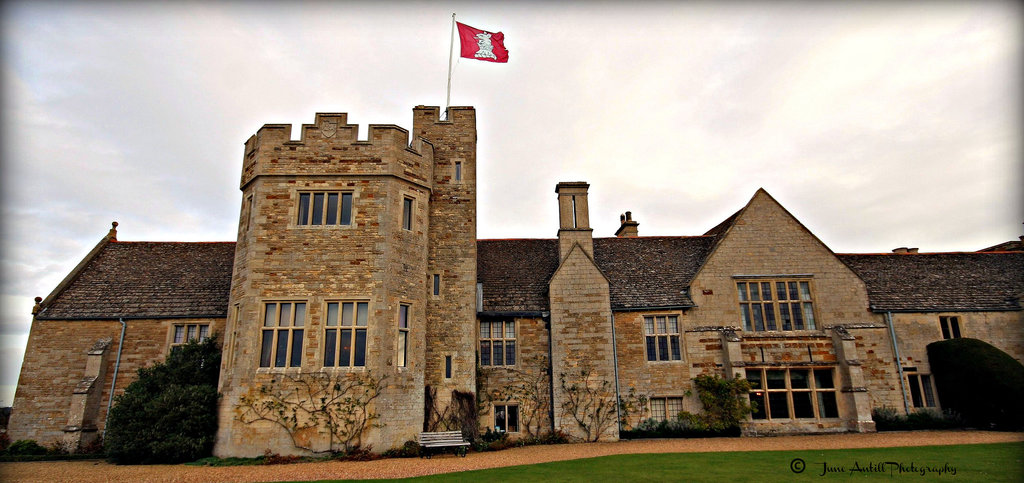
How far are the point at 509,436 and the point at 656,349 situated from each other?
22.1 ft

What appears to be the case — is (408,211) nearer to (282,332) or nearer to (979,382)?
(282,332)

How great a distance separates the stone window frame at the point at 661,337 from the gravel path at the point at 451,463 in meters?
3.19

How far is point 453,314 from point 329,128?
26.6ft

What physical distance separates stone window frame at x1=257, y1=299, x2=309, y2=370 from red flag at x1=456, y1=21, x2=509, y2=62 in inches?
461

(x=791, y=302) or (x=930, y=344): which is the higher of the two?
(x=791, y=302)

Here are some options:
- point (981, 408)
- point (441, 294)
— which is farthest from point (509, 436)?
point (981, 408)

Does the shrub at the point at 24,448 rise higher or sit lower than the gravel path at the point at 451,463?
higher

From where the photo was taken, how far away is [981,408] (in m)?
18.8

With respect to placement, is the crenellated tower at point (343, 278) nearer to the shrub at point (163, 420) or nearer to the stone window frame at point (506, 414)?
the shrub at point (163, 420)

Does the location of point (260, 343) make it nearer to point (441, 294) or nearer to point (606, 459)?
point (441, 294)

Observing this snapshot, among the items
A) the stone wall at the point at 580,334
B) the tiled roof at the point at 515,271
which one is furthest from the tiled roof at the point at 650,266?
the tiled roof at the point at 515,271

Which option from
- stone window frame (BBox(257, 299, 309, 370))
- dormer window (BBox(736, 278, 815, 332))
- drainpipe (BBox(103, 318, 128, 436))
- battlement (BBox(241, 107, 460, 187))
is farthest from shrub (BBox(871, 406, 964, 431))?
drainpipe (BBox(103, 318, 128, 436))

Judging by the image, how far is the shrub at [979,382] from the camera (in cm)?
1823

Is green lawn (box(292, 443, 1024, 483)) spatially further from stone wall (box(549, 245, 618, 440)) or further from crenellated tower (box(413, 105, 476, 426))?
crenellated tower (box(413, 105, 476, 426))
